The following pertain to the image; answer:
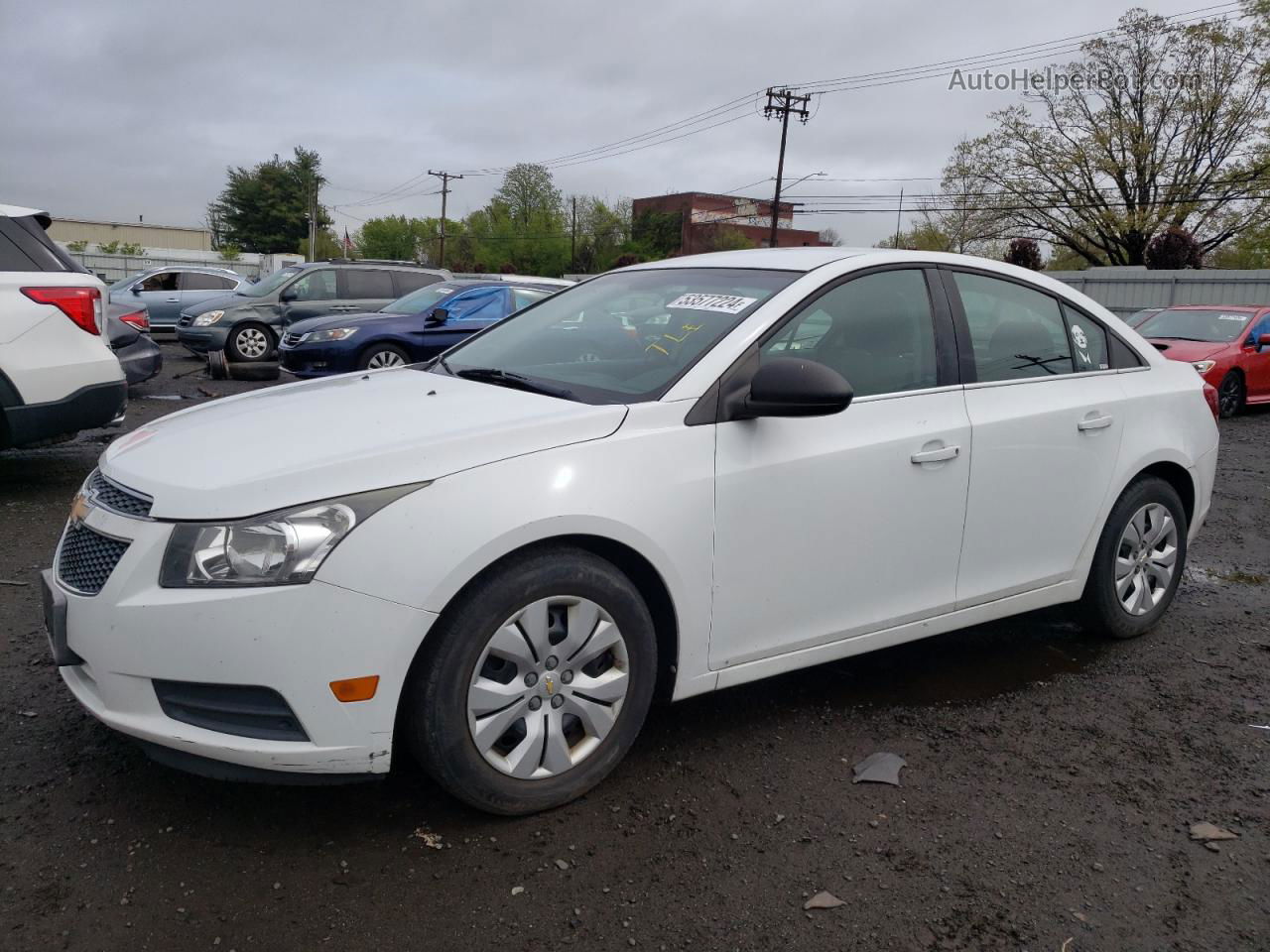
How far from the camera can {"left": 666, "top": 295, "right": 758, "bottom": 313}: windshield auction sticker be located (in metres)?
3.49

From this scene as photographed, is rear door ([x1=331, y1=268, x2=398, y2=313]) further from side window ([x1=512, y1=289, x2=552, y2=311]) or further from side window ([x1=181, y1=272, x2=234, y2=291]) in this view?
side window ([x1=181, y1=272, x2=234, y2=291])

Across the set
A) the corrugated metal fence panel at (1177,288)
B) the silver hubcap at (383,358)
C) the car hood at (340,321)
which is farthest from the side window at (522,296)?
the corrugated metal fence panel at (1177,288)

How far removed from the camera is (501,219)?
309ft

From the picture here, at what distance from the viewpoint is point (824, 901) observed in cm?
262

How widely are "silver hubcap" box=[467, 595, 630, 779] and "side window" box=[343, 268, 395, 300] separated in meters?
15.1

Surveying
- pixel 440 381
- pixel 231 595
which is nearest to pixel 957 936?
pixel 231 595

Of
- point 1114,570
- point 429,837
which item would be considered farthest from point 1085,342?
point 429,837

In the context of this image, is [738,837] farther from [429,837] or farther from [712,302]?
[712,302]

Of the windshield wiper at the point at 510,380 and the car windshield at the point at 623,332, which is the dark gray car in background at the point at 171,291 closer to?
the car windshield at the point at 623,332

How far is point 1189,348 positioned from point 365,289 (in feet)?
40.5

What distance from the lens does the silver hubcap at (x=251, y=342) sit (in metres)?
16.4

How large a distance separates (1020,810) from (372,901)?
1890mm

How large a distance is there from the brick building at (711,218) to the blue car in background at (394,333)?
6810 cm

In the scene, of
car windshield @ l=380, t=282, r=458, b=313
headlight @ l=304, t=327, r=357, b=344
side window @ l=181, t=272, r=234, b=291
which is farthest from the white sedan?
side window @ l=181, t=272, r=234, b=291
